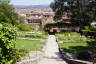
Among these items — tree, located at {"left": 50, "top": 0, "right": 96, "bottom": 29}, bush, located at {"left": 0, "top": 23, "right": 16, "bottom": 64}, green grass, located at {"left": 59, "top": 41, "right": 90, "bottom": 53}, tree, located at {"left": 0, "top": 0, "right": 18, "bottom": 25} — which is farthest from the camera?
tree, located at {"left": 0, "top": 0, "right": 18, "bottom": 25}

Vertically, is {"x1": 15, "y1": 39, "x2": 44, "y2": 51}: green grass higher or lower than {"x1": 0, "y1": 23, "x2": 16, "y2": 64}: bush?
lower

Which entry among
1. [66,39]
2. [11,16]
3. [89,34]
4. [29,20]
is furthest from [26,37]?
[29,20]

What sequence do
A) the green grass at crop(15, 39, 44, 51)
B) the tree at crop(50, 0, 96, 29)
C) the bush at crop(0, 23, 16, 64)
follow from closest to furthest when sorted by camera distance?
the bush at crop(0, 23, 16, 64), the green grass at crop(15, 39, 44, 51), the tree at crop(50, 0, 96, 29)

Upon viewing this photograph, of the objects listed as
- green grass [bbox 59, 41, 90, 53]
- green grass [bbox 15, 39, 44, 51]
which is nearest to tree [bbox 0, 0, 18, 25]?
Answer: green grass [bbox 15, 39, 44, 51]

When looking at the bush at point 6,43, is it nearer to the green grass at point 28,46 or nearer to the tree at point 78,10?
the green grass at point 28,46

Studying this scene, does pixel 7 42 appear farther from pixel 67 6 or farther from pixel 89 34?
pixel 67 6

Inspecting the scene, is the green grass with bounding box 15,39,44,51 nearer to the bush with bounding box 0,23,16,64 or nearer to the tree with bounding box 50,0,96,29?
the bush with bounding box 0,23,16,64

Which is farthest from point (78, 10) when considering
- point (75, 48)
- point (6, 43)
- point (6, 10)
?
point (6, 43)

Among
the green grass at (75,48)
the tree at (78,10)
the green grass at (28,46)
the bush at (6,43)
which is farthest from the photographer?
the tree at (78,10)

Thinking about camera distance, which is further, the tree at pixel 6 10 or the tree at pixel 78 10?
the tree at pixel 6 10

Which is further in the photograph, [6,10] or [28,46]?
[6,10]

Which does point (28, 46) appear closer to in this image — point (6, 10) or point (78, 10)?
point (78, 10)

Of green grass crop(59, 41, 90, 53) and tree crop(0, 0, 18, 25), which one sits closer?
green grass crop(59, 41, 90, 53)

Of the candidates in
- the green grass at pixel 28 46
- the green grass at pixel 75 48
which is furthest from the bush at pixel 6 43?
the green grass at pixel 28 46
